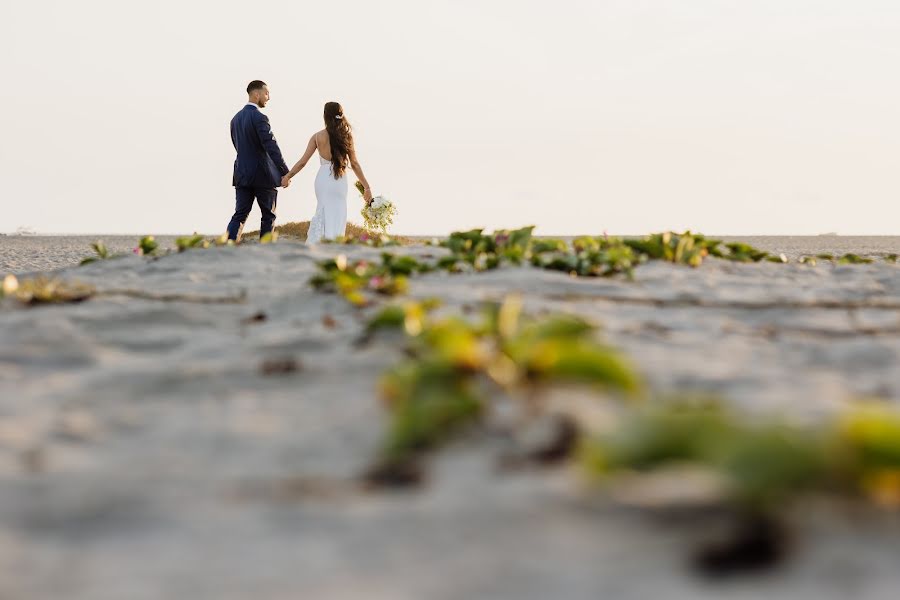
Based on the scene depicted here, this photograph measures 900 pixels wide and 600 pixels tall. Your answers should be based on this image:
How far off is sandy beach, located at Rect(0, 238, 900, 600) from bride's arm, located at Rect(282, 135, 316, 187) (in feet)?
20.4

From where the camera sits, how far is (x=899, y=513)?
1.11 m

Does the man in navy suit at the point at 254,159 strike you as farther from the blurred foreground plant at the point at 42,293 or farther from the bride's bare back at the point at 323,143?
the blurred foreground plant at the point at 42,293

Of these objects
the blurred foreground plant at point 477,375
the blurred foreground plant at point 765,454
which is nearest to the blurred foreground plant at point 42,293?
the blurred foreground plant at point 477,375

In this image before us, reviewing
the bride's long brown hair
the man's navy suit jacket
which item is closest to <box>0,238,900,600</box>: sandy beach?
the bride's long brown hair

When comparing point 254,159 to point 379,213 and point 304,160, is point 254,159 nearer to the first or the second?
point 304,160

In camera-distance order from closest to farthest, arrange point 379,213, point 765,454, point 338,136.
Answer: point 765,454 < point 338,136 < point 379,213

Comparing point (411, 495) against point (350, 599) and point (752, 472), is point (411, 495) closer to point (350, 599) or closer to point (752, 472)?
point (350, 599)

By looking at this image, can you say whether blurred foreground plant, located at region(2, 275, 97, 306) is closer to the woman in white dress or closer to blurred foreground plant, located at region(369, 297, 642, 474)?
blurred foreground plant, located at region(369, 297, 642, 474)

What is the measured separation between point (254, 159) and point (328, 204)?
37.8 inches

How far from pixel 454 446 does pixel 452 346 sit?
288 millimetres

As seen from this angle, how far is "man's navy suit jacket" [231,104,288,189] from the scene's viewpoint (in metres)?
9.04

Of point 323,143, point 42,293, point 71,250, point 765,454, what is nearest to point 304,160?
point 323,143

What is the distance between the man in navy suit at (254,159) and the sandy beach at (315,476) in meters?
6.29

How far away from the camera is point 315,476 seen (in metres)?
1.37
